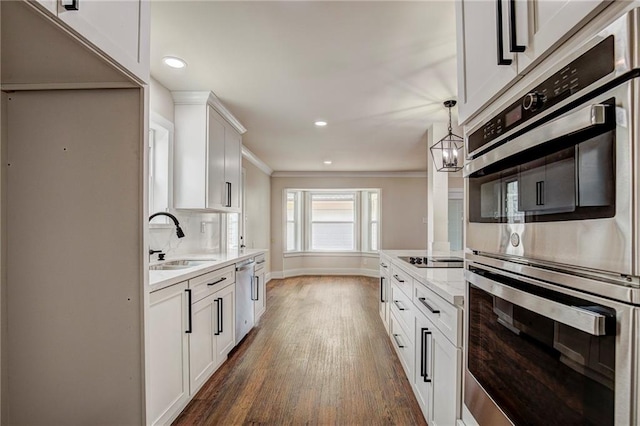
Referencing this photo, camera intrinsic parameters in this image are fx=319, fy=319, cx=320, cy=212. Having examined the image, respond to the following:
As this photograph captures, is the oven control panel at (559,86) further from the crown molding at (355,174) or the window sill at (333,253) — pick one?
the window sill at (333,253)

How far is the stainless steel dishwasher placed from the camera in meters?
3.16

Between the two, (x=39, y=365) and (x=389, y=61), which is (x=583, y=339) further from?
(x=389, y=61)

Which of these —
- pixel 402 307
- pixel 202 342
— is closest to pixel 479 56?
pixel 402 307

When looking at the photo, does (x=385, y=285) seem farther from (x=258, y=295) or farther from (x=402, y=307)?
(x=258, y=295)

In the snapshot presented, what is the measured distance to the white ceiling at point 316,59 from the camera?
1.79 meters

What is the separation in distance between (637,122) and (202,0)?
6.28 feet

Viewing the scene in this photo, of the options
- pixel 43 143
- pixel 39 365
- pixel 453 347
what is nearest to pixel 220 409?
pixel 39 365

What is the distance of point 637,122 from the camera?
18.6 inches

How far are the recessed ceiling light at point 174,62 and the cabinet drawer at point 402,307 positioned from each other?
2.42 meters

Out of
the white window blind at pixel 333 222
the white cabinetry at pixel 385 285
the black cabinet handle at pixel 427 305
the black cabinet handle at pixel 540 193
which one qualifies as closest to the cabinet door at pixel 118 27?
the black cabinet handle at pixel 540 193

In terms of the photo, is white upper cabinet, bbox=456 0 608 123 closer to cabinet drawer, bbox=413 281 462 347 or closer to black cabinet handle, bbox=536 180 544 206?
black cabinet handle, bbox=536 180 544 206

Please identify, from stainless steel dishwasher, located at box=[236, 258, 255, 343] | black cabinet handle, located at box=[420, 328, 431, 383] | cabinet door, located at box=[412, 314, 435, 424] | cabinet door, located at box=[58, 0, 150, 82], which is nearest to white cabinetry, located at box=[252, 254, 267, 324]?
stainless steel dishwasher, located at box=[236, 258, 255, 343]

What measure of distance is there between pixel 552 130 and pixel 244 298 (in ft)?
10.4

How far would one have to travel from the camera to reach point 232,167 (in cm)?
371
